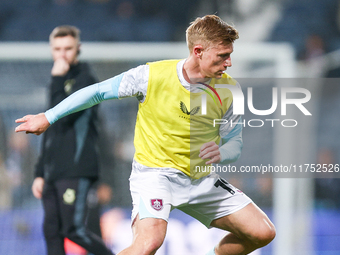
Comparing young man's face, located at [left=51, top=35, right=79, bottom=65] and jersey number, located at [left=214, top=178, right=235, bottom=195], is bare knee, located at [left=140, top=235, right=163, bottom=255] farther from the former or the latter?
young man's face, located at [left=51, top=35, right=79, bottom=65]

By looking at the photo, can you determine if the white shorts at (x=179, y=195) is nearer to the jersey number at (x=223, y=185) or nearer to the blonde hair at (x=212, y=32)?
the jersey number at (x=223, y=185)

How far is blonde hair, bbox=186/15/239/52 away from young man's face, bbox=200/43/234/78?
31 millimetres

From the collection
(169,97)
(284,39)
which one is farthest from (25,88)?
(284,39)

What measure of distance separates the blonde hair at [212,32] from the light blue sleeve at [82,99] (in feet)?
1.68

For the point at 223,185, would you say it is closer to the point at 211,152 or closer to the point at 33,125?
the point at 211,152

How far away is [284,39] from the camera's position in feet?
25.7

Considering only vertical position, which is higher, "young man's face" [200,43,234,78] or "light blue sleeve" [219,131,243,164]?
"young man's face" [200,43,234,78]

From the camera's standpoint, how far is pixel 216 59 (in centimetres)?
230

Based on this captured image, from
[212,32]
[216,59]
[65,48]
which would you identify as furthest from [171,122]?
[65,48]

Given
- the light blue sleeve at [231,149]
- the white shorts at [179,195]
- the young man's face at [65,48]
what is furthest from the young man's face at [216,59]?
the young man's face at [65,48]

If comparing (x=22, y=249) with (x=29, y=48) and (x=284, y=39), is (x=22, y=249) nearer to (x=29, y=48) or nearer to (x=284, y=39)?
(x=29, y=48)

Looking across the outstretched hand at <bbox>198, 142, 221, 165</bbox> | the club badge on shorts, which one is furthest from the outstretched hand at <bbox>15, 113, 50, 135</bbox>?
the outstretched hand at <bbox>198, 142, 221, 165</bbox>

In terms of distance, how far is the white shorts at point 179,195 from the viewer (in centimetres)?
221

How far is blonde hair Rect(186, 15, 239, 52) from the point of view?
89.6 inches
